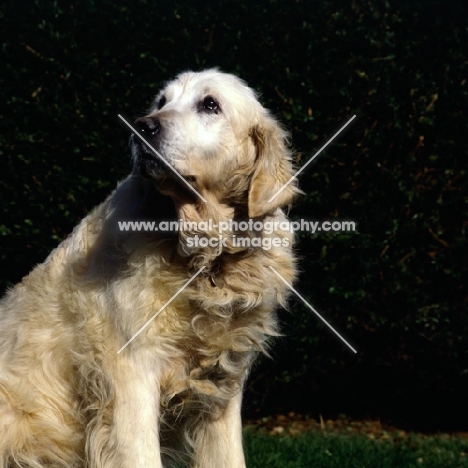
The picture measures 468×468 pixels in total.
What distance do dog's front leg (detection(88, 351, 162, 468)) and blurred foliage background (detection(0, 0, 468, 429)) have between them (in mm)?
2328

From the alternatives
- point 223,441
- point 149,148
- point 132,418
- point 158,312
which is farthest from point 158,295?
point 223,441

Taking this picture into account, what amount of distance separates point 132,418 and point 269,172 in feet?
4.37

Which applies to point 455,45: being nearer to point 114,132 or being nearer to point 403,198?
point 403,198

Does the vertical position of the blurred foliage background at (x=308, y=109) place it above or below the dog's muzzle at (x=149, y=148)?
above

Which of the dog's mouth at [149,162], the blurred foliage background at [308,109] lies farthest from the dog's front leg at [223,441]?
the blurred foliage background at [308,109]

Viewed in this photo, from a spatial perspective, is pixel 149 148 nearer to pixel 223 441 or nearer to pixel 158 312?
pixel 158 312

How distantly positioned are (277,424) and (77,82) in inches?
125

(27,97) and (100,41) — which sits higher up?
(100,41)

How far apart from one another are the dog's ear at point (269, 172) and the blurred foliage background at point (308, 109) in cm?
152

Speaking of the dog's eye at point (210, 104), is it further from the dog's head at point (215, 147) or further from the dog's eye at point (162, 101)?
the dog's eye at point (162, 101)

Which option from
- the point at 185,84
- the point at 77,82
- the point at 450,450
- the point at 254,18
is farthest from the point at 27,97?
the point at 450,450

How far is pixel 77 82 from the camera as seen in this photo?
5730mm

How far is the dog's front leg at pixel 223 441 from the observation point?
4227 mm

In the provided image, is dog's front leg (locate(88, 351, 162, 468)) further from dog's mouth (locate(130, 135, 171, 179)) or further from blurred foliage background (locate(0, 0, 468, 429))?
blurred foliage background (locate(0, 0, 468, 429))
